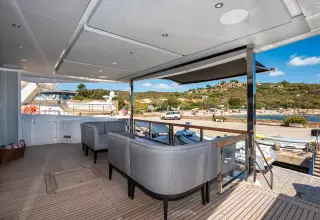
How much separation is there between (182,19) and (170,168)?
5.51ft

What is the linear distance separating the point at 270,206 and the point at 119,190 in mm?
1944

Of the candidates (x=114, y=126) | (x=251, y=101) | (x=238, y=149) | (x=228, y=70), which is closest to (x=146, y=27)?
(x=251, y=101)

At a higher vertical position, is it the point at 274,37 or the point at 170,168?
the point at 274,37

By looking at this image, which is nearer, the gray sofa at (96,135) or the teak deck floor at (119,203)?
the teak deck floor at (119,203)

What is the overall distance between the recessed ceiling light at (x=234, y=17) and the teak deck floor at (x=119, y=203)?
2.22m

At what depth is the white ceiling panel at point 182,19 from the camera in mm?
1690

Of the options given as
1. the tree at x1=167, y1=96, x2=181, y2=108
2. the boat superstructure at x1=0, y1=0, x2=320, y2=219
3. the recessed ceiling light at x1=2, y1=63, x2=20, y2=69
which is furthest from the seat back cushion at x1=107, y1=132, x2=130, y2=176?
the tree at x1=167, y1=96, x2=181, y2=108

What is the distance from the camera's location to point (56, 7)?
175 cm

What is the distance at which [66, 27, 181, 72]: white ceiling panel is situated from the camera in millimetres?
2568

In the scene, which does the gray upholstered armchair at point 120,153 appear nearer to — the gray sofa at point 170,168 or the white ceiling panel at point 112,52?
the gray sofa at point 170,168

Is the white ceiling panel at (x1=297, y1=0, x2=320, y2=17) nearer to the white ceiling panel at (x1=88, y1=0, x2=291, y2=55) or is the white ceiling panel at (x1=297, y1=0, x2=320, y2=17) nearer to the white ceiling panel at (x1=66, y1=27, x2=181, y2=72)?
the white ceiling panel at (x1=88, y1=0, x2=291, y2=55)

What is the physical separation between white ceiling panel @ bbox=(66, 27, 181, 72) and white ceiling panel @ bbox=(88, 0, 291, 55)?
261 millimetres

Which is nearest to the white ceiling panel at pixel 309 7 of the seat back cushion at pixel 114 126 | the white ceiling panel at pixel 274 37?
the white ceiling panel at pixel 274 37

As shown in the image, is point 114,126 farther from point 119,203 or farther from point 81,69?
point 119,203
